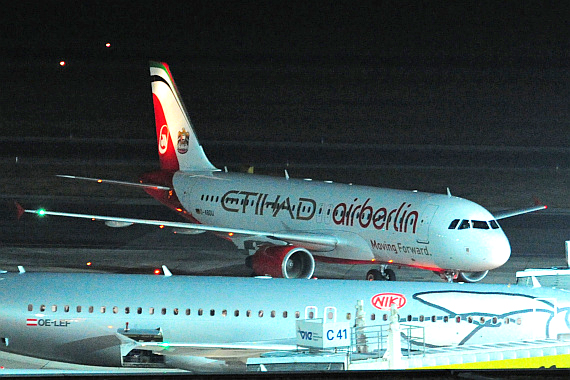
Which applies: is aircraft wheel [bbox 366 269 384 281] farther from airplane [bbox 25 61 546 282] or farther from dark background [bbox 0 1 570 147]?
dark background [bbox 0 1 570 147]

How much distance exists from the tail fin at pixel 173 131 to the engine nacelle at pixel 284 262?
11.0 metres

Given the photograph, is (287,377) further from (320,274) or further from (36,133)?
(36,133)

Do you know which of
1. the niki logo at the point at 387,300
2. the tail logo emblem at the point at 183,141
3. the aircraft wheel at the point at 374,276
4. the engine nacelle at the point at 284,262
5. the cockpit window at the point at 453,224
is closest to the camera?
the niki logo at the point at 387,300

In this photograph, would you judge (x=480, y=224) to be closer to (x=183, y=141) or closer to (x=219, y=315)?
(x=219, y=315)

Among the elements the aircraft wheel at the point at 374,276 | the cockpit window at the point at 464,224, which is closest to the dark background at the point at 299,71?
the aircraft wheel at the point at 374,276

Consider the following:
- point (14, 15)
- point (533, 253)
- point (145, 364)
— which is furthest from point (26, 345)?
point (14, 15)

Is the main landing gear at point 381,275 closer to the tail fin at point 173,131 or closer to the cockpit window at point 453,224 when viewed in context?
the cockpit window at point 453,224

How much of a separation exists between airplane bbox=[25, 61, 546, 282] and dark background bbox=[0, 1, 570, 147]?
48574 mm

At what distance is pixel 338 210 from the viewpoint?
36125 mm

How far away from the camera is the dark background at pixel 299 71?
328ft

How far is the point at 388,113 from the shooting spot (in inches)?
4395

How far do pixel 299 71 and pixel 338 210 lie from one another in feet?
360

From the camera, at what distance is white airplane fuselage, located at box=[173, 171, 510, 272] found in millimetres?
32406

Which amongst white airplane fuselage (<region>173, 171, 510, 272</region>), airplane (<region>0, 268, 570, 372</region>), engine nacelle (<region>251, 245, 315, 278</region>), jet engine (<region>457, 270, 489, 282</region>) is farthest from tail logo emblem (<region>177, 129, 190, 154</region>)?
airplane (<region>0, 268, 570, 372</region>)
